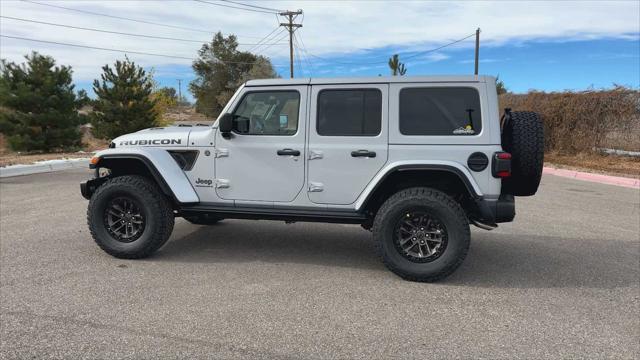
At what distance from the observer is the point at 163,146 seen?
4.74m

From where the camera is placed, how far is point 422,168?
4121mm

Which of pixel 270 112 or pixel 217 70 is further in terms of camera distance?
pixel 217 70

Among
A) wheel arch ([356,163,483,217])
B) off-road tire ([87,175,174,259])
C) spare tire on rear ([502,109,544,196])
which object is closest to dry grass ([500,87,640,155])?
spare tire on rear ([502,109,544,196])

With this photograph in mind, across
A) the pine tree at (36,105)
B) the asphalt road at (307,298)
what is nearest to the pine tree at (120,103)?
the pine tree at (36,105)

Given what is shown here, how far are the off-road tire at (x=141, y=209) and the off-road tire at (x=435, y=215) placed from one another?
2.27 metres

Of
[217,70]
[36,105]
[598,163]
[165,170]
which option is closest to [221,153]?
[165,170]

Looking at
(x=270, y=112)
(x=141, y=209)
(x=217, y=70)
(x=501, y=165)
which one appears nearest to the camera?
(x=501, y=165)

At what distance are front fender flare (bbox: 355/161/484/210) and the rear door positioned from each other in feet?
0.28

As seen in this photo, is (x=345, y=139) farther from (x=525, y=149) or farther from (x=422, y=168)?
(x=525, y=149)

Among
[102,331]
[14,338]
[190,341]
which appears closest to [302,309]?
[190,341]

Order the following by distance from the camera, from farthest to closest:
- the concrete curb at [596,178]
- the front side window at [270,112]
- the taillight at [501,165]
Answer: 1. the concrete curb at [596,178]
2. the front side window at [270,112]
3. the taillight at [501,165]

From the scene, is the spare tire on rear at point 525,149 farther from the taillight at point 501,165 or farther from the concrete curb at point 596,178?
the concrete curb at point 596,178

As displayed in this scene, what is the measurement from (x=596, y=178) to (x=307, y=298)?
10749 millimetres

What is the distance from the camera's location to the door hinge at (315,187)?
173 inches
